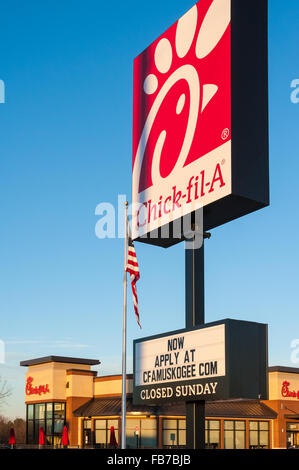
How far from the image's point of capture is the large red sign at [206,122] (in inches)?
573

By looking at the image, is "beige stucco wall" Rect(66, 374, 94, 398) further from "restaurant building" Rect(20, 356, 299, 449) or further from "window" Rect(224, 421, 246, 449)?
"window" Rect(224, 421, 246, 449)

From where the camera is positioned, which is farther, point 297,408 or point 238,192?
point 297,408

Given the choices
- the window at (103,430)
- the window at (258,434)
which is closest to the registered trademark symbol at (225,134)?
the window at (103,430)

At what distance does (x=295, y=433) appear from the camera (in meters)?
61.0

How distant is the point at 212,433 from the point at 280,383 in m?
8.09

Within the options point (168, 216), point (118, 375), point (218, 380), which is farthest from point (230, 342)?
point (118, 375)

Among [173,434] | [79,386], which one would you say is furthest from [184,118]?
[79,386]

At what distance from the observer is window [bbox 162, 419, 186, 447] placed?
177 ft

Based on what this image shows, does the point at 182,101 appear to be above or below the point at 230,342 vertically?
above

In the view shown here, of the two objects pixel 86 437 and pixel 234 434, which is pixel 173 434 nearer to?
pixel 234 434

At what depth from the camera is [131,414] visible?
54281 millimetres

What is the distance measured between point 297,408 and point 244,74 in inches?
2019

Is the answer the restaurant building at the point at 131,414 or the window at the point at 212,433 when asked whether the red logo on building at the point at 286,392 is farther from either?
the window at the point at 212,433

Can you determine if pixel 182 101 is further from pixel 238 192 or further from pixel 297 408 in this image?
pixel 297 408
